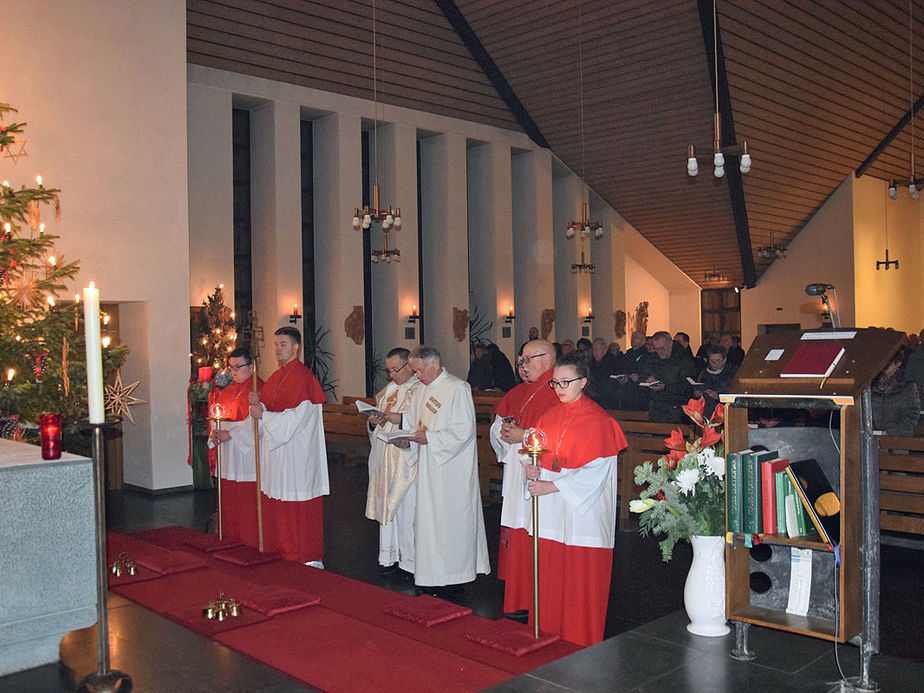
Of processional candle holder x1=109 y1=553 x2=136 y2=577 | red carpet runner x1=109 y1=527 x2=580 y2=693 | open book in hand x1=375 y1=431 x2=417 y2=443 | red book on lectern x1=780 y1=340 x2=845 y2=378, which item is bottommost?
red carpet runner x1=109 y1=527 x2=580 y2=693

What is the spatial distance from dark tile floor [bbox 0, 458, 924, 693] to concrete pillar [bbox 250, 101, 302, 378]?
7827 millimetres

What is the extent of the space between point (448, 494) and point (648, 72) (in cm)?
970

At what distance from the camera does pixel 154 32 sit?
9.77m

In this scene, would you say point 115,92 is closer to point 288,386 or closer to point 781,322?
point 288,386

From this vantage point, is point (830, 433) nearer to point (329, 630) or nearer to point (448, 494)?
point (329, 630)

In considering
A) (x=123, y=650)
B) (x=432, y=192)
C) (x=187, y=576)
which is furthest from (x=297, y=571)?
(x=432, y=192)

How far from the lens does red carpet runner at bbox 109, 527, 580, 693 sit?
12.5 ft

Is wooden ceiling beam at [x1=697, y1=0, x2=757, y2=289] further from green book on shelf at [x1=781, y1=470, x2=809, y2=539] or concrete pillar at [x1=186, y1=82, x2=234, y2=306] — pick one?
green book on shelf at [x1=781, y1=470, x2=809, y2=539]

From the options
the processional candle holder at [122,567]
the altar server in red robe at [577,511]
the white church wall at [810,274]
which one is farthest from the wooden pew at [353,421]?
the white church wall at [810,274]

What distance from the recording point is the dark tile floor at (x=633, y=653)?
9.55 ft

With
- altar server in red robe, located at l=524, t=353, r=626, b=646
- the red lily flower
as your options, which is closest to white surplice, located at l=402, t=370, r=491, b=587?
altar server in red robe, located at l=524, t=353, r=626, b=646

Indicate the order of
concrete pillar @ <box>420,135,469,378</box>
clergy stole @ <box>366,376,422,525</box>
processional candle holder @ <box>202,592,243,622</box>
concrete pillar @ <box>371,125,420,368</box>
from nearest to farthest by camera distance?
1. processional candle holder @ <box>202,592,243,622</box>
2. clergy stole @ <box>366,376,422,525</box>
3. concrete pillar @ <box>371,125,420,368</box>
4. concrete pillar @ <box>420,135,469,378</box>

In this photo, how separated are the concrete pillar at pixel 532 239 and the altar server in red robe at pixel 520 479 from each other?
12.0 metres

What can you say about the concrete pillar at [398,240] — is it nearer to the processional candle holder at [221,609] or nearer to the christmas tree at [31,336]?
the christmas tree at [31,336]
